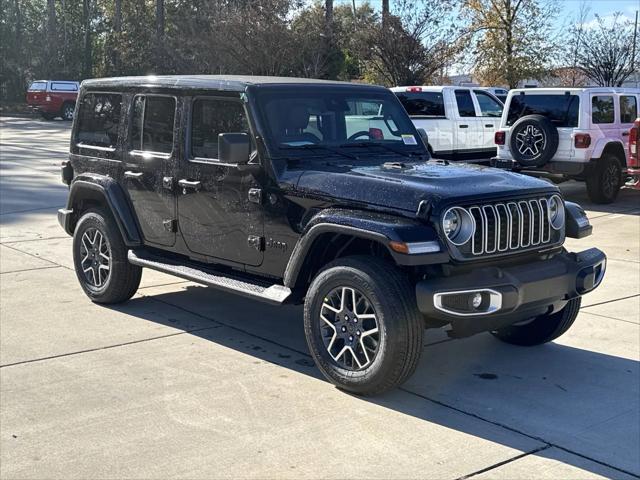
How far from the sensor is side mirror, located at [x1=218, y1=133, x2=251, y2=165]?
5.31 meters

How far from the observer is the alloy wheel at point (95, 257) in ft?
22.1

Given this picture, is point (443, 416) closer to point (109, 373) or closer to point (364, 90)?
point (109, 373)

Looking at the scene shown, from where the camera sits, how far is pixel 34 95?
3725 centimetres

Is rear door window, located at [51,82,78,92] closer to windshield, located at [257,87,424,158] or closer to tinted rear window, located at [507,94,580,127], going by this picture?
tinted rear window, located at [507,94,580,127]

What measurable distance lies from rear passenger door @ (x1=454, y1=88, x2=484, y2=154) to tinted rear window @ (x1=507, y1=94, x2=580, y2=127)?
1.77 m

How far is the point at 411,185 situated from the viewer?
4.77m

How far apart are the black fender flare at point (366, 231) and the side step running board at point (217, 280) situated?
5.8 inches

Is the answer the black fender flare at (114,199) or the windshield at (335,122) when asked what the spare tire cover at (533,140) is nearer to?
the windshield at (335,122)

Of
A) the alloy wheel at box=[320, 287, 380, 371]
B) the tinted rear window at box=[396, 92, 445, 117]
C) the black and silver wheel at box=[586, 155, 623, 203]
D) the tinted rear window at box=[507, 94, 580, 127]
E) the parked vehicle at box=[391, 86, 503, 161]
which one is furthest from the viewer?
the tinted rear window at box=[396, 92, 445, 117]

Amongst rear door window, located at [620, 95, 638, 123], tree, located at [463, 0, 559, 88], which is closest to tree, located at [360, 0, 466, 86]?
tree, located at [463, 0, 559, 88]

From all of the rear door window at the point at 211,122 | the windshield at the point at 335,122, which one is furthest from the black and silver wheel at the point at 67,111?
the windshield at the point at 335,122

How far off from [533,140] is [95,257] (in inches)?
321

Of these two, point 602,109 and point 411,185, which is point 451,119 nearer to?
point 602,109

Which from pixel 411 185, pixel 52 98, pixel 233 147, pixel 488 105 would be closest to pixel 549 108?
pixel 488 105
